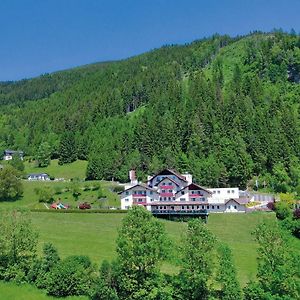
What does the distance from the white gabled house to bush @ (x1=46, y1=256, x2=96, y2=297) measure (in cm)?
3421

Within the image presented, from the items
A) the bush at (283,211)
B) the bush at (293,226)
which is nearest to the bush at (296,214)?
the bush at (283,211)

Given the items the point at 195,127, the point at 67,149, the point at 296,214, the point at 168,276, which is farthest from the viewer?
the point at 67,149

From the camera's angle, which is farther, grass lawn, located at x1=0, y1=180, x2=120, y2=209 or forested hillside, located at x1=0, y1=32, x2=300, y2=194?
forested hillside, located at x1=0, y1=32, x2=300, y2=194

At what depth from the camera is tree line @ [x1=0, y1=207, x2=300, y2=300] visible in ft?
128

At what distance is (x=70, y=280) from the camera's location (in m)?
42.6

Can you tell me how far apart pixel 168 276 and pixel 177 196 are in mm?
42404

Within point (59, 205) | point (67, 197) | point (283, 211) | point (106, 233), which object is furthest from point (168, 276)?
point (67, 197)

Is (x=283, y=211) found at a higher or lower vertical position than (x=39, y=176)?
lower

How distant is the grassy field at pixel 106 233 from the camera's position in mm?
52656

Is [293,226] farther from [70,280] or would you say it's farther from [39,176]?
[39,176]

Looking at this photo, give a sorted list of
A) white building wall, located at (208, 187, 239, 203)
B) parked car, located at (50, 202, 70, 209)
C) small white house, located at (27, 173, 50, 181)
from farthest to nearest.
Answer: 1. small white house, located at (27, 173, 50, 181)
2. white building wall, located at (208, 187, 239, 203)
3. parked car, located at (50, 202, 70, 209)

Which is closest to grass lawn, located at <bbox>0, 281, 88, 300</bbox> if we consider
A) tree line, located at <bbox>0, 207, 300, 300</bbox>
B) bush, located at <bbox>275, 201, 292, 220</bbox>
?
tree line, located at <bbox>0, 207, 300, 300</bbox>

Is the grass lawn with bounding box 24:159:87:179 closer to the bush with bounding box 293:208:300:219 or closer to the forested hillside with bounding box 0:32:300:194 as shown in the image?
the forested hillside with bounding box 0:32:300:194

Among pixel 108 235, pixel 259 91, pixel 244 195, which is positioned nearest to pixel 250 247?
pixel 108 235
